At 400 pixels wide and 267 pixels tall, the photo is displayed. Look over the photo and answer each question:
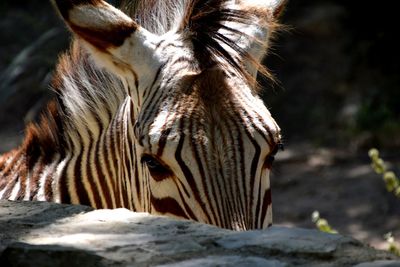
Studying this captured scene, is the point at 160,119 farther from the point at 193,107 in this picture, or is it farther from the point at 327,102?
the point at 327,102

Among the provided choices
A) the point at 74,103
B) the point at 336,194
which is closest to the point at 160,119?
the point at 74,103

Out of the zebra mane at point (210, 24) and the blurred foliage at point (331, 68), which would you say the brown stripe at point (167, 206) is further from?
the blurred foliage at point (331, 68)

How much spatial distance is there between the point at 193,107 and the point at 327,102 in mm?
8085

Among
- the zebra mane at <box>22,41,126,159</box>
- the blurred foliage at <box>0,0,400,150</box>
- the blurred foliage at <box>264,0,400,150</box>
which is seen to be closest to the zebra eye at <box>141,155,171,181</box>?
the zebra mane at <box>22,41,126,159</box>

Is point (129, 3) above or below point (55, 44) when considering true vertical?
below

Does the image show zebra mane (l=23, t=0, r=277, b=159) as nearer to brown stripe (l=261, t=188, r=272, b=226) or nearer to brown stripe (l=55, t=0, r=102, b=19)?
brown stripe (l=55, t=0, r=102, b=19)

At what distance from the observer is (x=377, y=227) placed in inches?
341

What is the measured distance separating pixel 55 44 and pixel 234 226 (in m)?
6.49

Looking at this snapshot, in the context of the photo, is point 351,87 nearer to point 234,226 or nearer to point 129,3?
point 129,3

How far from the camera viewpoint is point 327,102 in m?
11.5

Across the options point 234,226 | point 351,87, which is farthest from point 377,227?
point 234,226

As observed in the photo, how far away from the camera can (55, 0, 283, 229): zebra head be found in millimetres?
3525

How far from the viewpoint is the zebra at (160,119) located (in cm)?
354

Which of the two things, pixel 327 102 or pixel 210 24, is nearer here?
pixel 210 24
